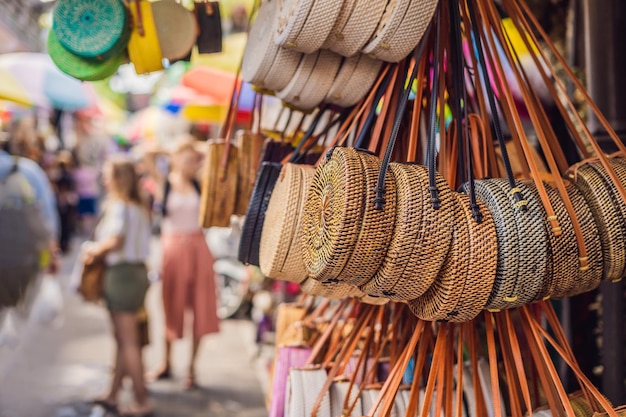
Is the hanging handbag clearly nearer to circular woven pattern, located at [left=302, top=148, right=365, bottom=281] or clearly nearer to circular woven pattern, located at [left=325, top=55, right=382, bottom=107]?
circular woven pattern, located at [left=325, top=55, right=382, bottom=107]

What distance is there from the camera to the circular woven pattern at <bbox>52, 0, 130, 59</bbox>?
67.2 inches

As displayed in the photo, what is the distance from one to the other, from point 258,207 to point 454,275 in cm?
59

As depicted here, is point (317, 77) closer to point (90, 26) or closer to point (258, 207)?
point (258, 207)

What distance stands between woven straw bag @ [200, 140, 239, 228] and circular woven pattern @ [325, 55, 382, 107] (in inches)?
19.8

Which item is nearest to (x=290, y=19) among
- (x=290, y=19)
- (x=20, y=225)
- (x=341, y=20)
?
(x=290, y=19)

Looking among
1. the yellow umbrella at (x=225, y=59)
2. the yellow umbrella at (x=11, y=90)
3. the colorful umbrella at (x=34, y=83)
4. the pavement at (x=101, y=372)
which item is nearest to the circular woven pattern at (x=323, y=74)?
the yellow umbrella at (x=225, y=59)

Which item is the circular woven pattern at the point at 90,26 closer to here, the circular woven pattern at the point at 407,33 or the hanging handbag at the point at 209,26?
the hanging handbag at the point at 209,26

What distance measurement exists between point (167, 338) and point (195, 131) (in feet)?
22.3

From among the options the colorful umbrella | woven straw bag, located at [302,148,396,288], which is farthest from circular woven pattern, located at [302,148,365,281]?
the colorful umbrella

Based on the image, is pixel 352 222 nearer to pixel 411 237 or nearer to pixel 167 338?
pixel 411 237

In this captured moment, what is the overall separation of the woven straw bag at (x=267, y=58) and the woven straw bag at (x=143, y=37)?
0.31 metres

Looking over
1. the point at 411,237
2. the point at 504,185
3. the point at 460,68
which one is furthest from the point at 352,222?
the point at 460,68

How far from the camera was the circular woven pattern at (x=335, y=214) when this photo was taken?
3.53ft

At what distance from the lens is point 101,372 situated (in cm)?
543
